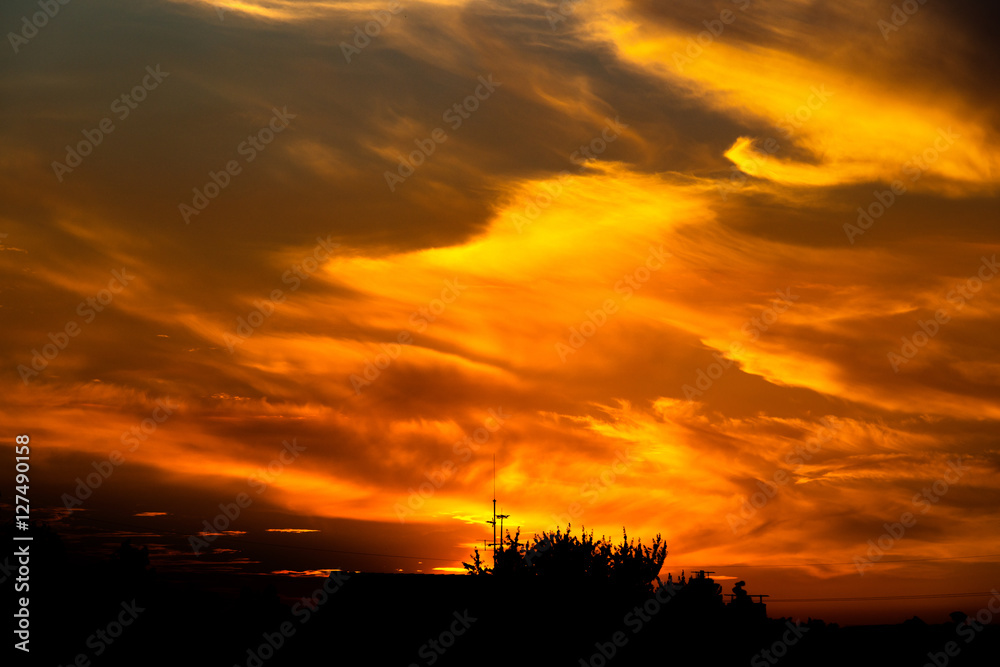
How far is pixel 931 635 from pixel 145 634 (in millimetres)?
38613

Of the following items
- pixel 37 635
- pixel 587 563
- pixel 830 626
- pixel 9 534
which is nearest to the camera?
pixel 37 635

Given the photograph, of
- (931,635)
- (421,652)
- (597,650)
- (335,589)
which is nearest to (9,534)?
(335,589)

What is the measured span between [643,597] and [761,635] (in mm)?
6408

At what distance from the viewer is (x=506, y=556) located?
2660 inches

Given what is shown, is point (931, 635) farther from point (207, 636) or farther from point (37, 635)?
point (37, 635)

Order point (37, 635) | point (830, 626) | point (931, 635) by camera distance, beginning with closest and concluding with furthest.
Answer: point (931, 635)
point (37, 635)
point (830, 626)

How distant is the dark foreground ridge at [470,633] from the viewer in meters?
40.3

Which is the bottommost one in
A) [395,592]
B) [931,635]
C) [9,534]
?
[931,635]

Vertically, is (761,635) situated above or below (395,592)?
below

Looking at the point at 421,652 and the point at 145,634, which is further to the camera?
the point at 145,634

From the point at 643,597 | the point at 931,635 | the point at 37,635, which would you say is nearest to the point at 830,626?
the point at 931,635

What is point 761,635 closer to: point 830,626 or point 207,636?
point 830,626

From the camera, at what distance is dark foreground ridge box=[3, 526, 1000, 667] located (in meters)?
40.3

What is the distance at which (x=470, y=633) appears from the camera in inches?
1596
